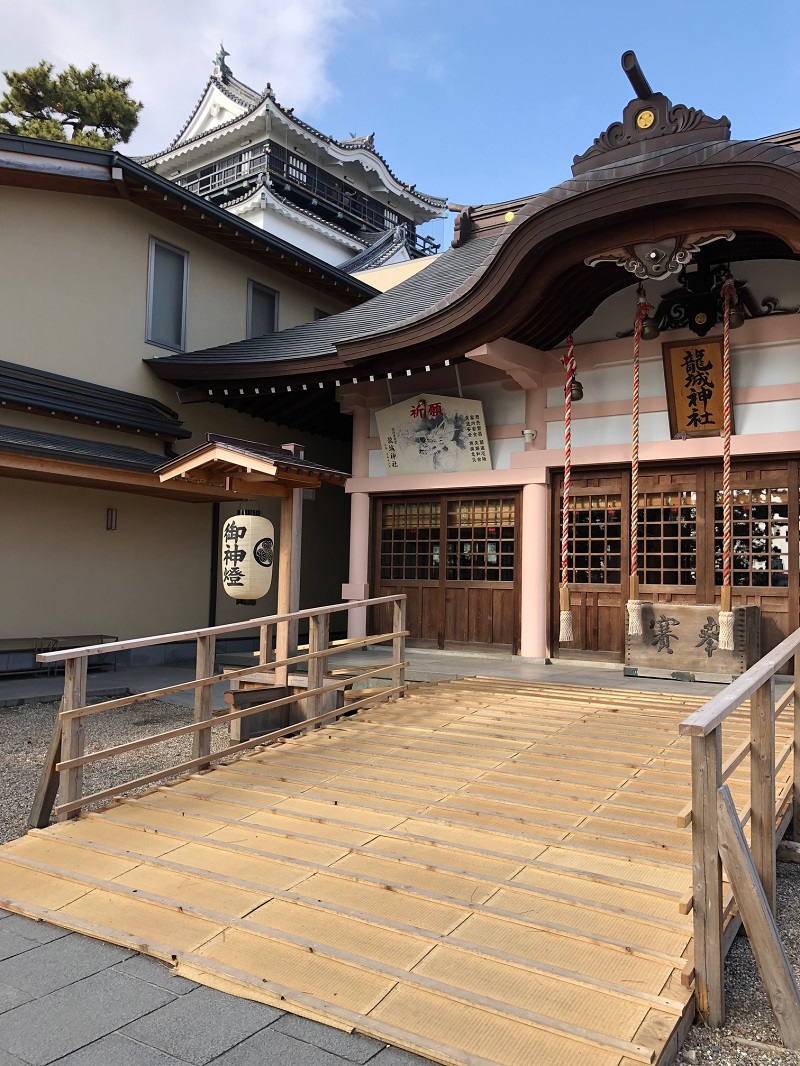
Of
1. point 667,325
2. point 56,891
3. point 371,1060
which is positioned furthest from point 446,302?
point 371,1060

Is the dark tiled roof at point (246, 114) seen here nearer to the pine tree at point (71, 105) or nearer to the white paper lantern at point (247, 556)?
the pine tree at point (71, 105)

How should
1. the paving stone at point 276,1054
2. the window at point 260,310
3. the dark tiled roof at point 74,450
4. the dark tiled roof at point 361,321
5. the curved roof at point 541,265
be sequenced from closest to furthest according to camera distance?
the paving stone at point 276,1054 < the curved roof at point 541,265 < the dark tiled roof at point 74,450 < the dark tiled roof at point 361,321 < the window at point 260,310

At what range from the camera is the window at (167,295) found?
1164 cm

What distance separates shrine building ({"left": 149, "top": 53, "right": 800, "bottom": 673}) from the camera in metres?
7.48

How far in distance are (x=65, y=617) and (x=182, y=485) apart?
7.86 feet

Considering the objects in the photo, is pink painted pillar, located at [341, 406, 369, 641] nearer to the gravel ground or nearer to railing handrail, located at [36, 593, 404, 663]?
Answer: the gravel ground

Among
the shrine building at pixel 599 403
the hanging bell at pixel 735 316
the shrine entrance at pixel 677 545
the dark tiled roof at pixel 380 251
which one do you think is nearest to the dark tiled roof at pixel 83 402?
the shrine building at pixel 599 403

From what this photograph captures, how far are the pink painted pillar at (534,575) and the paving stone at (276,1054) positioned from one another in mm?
7457

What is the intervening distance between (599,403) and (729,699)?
22.8 ft

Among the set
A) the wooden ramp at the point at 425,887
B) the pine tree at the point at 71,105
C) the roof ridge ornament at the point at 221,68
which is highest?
the roof ridge ornament at the point at 221,68

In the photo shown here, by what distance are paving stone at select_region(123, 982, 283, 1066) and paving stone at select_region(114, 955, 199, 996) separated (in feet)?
0.22

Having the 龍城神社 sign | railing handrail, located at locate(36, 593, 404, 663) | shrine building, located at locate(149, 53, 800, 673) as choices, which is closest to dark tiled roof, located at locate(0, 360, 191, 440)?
shrine building, located at locate(149, 53, 800, 673)

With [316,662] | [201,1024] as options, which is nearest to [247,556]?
[316,662]

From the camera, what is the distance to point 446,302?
8781mm
